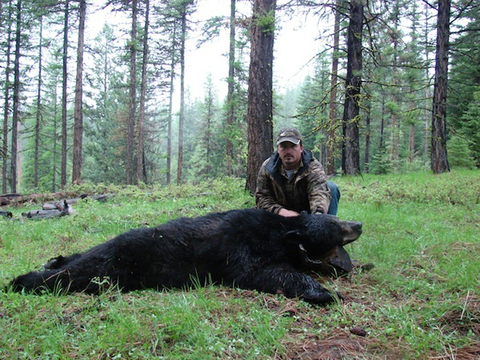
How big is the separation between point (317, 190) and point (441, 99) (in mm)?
12100

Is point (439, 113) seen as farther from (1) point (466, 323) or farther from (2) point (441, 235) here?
(1) point (466, 323)

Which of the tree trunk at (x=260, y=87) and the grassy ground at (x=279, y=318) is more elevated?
the tree trunk at (x=260, y=87)

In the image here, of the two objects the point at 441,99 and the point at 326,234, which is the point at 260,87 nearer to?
the point at 326,234

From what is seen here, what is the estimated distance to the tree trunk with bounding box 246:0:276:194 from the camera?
720 centimetres

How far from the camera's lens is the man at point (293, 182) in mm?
Answer: 3891

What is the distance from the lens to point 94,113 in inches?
1115

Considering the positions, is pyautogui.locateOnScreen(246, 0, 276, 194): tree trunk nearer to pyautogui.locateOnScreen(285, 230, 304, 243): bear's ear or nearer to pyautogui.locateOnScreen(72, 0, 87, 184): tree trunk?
pyautogui.locateOnScreen(285, 230, 304, 243): bear's ear

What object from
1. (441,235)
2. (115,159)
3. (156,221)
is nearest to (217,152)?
(115,159)

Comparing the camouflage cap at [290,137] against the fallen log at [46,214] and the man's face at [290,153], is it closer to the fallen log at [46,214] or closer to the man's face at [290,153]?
the man's face at [290,153]

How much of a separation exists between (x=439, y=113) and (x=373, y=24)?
4.60 m

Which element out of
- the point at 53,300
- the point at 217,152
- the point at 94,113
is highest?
the point at 94,113

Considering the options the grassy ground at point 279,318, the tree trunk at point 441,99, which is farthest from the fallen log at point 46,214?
the tree trunk at point 441,99

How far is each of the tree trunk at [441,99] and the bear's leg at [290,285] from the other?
1250cm

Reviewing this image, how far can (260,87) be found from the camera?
7.33 metres
